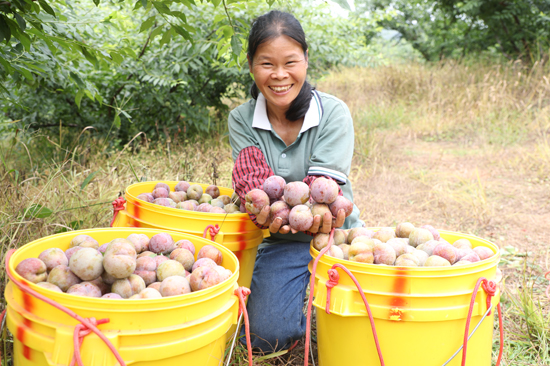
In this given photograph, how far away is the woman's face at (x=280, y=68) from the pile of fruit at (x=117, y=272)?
3.19ft

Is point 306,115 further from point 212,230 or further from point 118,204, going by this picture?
point 118,204

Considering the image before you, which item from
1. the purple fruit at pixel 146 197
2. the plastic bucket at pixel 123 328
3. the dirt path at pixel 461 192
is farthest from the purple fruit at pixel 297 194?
the dirt path at pixel 461 192

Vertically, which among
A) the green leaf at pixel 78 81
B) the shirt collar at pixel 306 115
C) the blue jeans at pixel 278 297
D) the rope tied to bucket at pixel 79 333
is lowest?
the blue jeans at pixel 278 297

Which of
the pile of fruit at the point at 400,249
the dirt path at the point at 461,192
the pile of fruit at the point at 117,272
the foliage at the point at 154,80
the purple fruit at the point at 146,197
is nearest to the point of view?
the pile of fruit at the point at 117,272

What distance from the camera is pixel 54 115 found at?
4246 mm

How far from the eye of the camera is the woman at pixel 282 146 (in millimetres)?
2055

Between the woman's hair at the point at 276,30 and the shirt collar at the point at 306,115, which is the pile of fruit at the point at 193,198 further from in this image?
the woman's hair at the point at 276,30

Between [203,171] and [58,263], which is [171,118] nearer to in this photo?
[203,171]

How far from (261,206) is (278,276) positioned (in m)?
0.64

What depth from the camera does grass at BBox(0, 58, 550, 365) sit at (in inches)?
89.4

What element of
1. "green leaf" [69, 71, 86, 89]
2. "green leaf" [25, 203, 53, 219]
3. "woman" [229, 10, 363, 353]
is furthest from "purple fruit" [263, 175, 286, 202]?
"green leaf" [69, 71, 86, 89]

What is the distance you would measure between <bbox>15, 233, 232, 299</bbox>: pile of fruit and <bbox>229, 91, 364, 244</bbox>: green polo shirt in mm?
886

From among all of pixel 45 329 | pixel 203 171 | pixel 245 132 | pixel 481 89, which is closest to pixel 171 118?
pixel 203 171

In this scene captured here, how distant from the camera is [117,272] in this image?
1.26m
